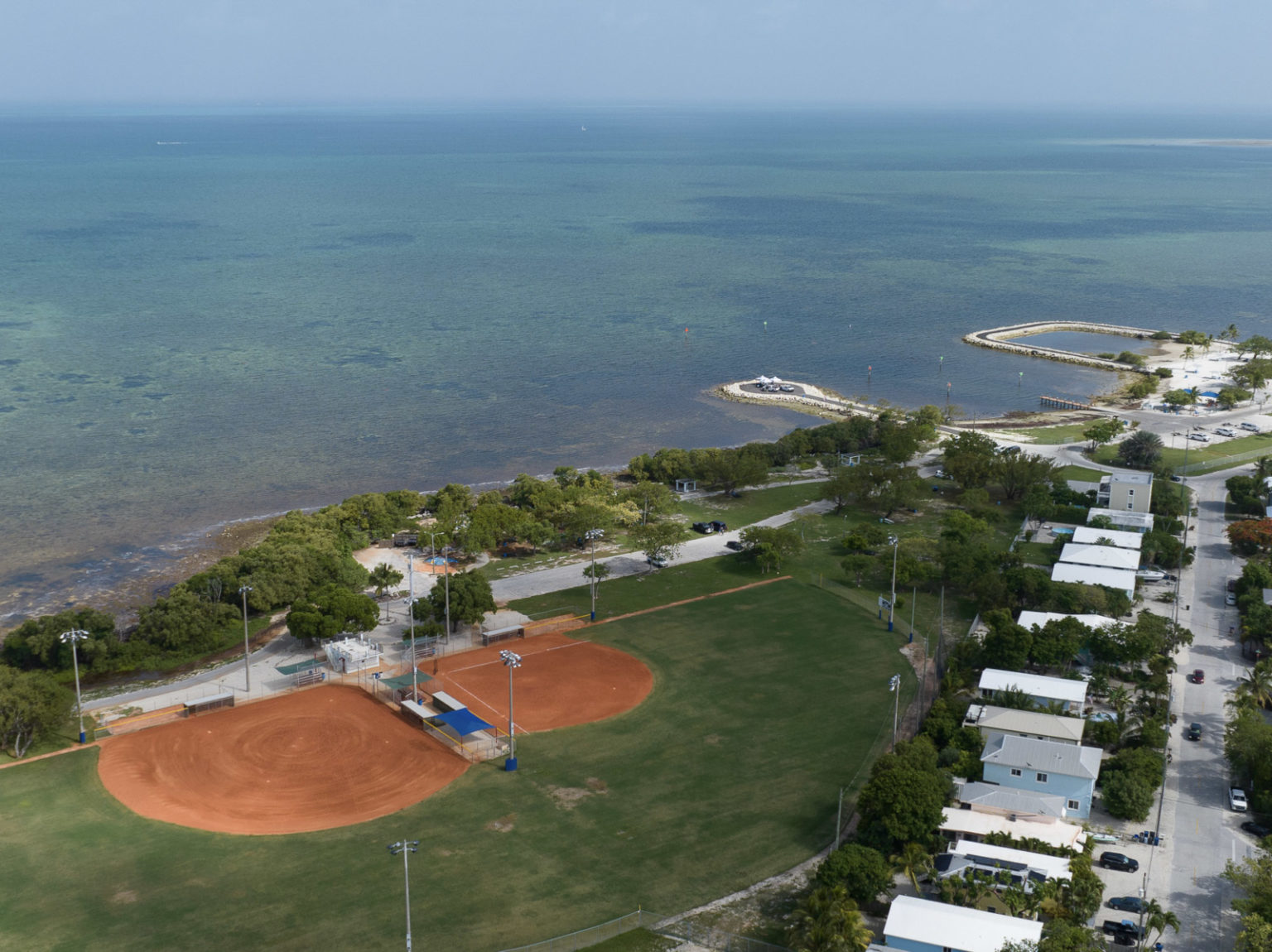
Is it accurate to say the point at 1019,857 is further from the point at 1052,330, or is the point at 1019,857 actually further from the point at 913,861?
the point at 1052,330

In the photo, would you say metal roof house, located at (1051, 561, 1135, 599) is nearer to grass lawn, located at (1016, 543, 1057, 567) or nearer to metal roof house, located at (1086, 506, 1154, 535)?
grass lawn, located at (1016, 543, 1057, 567)

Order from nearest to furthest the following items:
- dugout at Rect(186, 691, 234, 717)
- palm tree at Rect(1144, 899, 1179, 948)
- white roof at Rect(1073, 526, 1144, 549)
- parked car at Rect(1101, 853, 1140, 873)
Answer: palm tree at Rect(1144, 899, 1179, 948)
parked car at Rect(1101, 853, 1140, 873)
dugout at Rect(186, 691, 234, 717)
white roof at Rect(1073, 526, 1144, 549)

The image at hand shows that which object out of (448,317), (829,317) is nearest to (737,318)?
(829,317)

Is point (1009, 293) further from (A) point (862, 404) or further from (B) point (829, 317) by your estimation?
(A) point (862, 404)

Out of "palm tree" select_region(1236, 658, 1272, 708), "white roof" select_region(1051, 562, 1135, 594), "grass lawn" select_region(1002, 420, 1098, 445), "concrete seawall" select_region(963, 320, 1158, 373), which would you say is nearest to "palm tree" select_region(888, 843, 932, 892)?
"palm tree" select_region(1236, 658, 1272, 708)

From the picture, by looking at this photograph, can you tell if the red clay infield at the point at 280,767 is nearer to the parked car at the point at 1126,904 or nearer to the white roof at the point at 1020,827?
the white roof at the point at 1020,827
